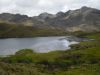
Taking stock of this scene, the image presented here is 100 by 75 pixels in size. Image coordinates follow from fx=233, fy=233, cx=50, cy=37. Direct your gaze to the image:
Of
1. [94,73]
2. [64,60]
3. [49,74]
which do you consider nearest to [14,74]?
[49,74]

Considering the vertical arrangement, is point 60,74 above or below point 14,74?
below

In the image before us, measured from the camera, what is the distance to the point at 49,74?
1896 inches

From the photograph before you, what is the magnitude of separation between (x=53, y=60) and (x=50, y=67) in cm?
756

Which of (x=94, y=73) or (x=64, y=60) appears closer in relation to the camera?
(x=94, y=73)

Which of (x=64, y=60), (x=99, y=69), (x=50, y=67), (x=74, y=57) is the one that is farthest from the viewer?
(x=74, y=57)

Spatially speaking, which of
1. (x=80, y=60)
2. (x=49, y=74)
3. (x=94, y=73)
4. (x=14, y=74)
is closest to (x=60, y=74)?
(x=49, y=74)

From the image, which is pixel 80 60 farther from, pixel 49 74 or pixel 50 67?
pixel 49 74

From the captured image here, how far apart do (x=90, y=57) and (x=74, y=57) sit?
16.1 feet

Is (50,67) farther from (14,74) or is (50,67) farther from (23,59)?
(14,74)

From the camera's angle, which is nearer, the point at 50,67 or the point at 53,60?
the point at 50,67

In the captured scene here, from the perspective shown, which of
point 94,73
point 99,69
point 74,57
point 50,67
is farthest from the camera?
point 74,57

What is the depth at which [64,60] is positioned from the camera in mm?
66312

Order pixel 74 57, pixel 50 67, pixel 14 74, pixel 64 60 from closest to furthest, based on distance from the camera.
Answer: pixel 14 74 → pixel 50 67 → pixel 64 60 → pixel 74 57

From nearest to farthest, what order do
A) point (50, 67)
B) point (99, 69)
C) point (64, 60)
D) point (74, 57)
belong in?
point (99, 69), point (50, 67), point (64, 60), point (74, 57)
